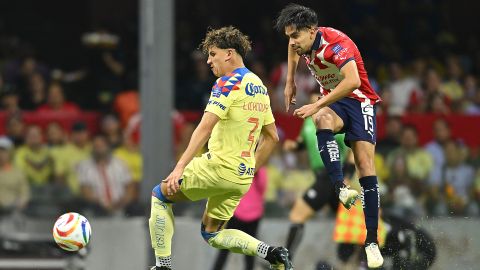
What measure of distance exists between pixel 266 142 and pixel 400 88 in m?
7.64

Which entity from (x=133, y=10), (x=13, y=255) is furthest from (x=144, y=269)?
(x=133, y=10)

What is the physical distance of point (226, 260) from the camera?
1445 cm

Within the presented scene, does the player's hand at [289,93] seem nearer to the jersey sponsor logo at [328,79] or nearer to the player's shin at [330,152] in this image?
the jersey sponsor logo at [328,79]

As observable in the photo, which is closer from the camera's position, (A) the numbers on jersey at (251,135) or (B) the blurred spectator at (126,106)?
(A) the numbers on jersey at (251,135)

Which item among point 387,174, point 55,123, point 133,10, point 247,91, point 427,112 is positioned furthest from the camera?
point 133,10

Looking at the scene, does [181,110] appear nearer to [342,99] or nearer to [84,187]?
[84,187]

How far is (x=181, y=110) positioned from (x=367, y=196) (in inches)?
279

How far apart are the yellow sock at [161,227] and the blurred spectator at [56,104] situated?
264 inches

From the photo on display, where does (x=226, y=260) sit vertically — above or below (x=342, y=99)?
below

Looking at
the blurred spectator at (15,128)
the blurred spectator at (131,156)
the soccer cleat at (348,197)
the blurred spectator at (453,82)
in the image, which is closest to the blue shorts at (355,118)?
the soccer cleat at (348,197)

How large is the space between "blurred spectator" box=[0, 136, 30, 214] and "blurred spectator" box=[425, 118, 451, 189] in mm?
5104

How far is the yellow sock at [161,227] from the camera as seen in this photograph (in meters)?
10.7

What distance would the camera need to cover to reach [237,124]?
10.5m

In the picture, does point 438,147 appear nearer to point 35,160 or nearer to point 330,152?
point 35,160
